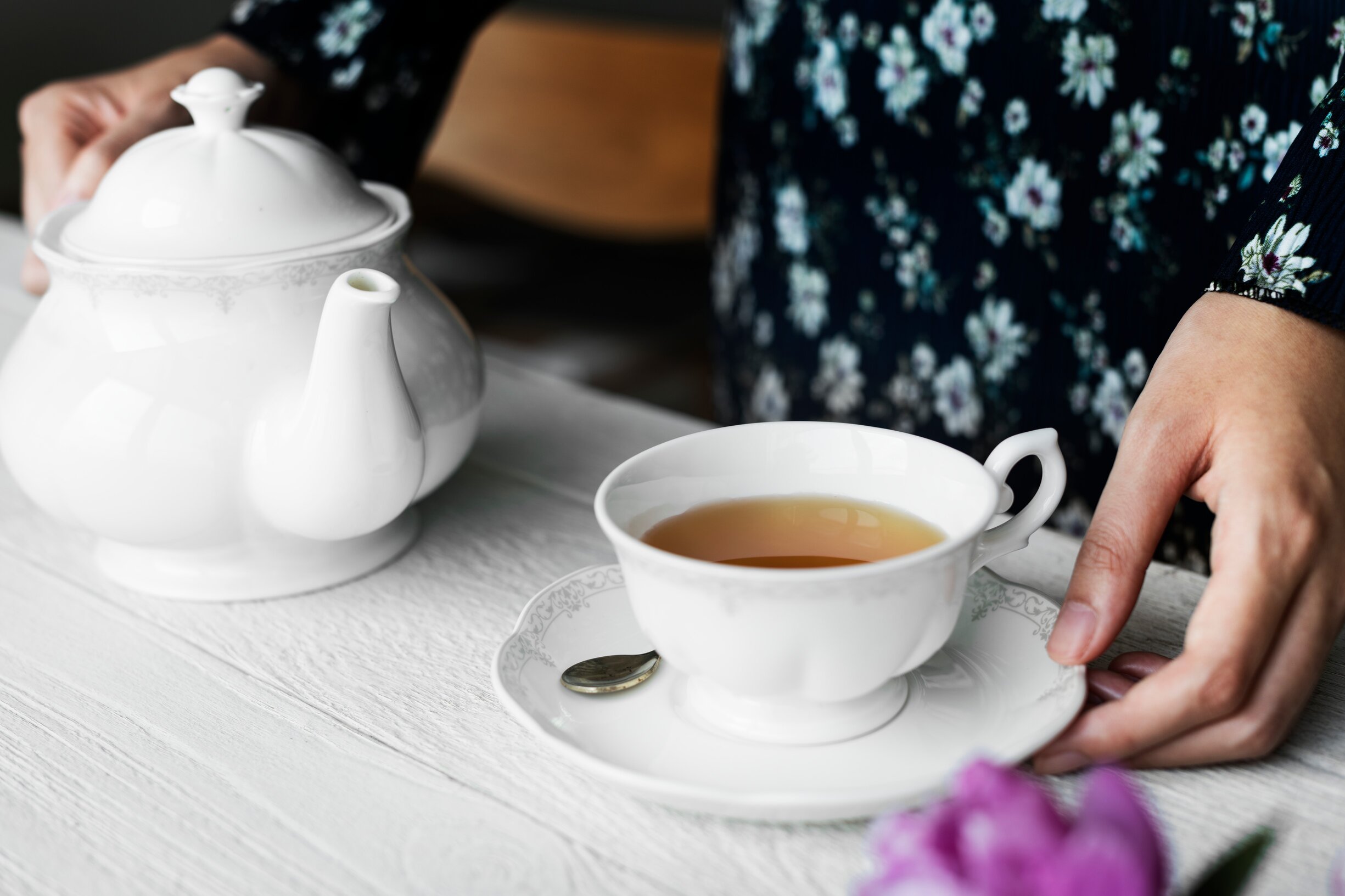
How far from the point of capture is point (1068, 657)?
1.55 feet

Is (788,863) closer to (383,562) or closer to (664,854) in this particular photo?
(664,854)

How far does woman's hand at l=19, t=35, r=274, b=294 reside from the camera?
823mm

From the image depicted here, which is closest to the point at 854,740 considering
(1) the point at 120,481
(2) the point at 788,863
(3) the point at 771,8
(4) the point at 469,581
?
(2) the point at 788,863

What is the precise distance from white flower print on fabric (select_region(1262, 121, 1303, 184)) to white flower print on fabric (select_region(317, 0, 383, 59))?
635 mm

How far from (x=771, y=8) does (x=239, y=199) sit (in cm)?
57

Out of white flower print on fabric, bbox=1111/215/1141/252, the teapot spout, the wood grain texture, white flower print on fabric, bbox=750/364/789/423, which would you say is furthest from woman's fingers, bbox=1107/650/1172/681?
the wood grain texture

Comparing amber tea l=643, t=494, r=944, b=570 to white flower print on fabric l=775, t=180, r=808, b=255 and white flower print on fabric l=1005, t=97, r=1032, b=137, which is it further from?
white flower print on fabric l=775, t=180, r=808, b=255

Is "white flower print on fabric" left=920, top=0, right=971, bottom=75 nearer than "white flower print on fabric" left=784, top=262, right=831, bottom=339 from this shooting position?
Yes

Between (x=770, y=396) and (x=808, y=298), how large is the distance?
12 centimetres

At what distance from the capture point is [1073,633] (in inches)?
18.7

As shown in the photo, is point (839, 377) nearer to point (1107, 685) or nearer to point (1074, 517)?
point (1074, 517)

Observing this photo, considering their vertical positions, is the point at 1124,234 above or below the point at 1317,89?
below

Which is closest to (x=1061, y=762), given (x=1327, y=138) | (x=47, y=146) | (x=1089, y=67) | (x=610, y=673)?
(x=610, y=673)

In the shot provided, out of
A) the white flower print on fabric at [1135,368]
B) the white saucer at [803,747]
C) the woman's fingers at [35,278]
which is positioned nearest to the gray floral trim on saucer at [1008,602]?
the white saucer at [803,747]
